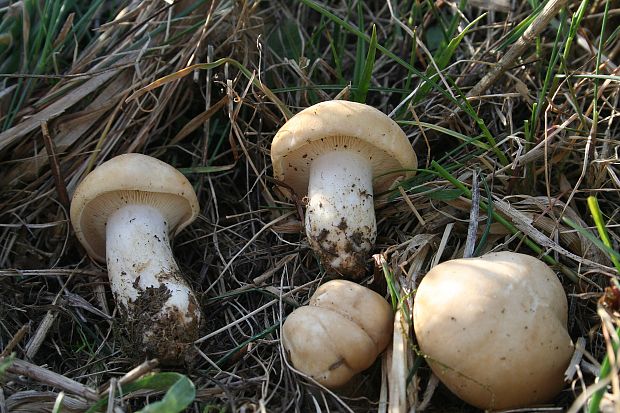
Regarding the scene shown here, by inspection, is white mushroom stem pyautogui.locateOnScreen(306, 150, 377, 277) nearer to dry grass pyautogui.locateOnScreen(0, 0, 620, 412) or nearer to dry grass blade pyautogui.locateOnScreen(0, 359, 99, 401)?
dry grass pyautogui.locateOnScreen(0, 0, 620, 412)

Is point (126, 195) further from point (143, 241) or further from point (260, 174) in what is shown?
point (260, 174)

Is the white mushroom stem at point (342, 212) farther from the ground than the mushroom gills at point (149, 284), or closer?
farther from the ground

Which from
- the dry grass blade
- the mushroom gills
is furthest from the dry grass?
the mushroom gills

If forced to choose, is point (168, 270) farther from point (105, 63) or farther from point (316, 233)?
point (105, 63)

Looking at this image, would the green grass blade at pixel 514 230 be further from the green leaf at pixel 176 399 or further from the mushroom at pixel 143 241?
the green leaf at pixel 176 399

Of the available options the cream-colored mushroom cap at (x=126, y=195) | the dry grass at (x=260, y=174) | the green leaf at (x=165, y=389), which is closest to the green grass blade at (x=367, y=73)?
the dry grass at (x=260, y=174)

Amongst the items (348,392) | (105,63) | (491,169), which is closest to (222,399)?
(348,392)
